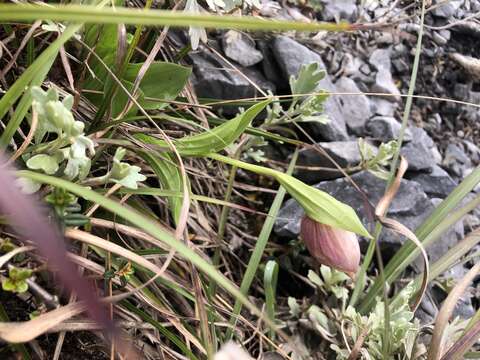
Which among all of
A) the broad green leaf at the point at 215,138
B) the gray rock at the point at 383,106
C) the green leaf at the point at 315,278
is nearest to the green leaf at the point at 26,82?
the broad green leaf at the point at 215,138

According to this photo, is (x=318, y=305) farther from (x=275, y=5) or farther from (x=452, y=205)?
(x=275, y=5)

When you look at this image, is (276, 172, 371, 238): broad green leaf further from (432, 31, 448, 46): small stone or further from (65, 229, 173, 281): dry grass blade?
(432, 31, 448, 46): small stone

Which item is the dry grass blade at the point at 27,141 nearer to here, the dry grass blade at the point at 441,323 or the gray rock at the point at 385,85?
the dry grass blade at the point at 441,323

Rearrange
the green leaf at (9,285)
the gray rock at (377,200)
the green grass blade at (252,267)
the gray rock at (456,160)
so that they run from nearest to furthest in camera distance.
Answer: the green leaf at (9,285) → the green grass blade at (252,267) → the gray rock at (377,200) → the gray rock at (456,160)

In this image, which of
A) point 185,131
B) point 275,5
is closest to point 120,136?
Result: point 185,131

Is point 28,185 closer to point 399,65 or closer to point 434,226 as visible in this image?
point 434,226

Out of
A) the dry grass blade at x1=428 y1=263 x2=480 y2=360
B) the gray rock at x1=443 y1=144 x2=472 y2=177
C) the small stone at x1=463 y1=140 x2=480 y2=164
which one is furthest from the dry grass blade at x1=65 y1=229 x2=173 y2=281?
the small stone at x1=463 y1=140 x2=480 y2=164
